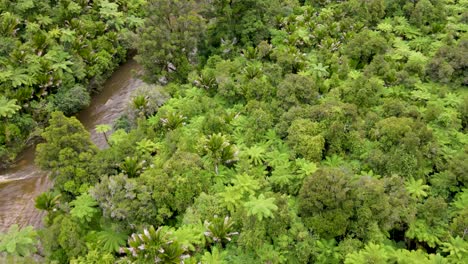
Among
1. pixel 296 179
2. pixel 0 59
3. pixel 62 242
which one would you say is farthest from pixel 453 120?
pixel 0 59

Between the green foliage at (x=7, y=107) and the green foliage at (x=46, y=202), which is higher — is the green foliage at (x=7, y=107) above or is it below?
above

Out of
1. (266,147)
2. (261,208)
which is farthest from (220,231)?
(266,147)

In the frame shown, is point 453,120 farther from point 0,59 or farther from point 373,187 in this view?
point 0,59

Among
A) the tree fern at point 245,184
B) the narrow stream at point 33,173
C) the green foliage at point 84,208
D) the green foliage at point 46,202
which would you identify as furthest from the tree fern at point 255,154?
the narrow stream at point 33,173

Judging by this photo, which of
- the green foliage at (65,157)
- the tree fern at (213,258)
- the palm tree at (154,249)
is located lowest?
the tree fern at (213,258)

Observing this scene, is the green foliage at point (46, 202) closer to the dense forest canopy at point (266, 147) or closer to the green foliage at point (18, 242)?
the dense forest canopy at point (266, 147)

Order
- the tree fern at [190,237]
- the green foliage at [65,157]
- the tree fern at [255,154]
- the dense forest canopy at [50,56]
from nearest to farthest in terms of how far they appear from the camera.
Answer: the tree fern at [190,237]
the green foliage at [65,157]
the tree fern at [255,154]
the dense forest canopy at [50,56]
